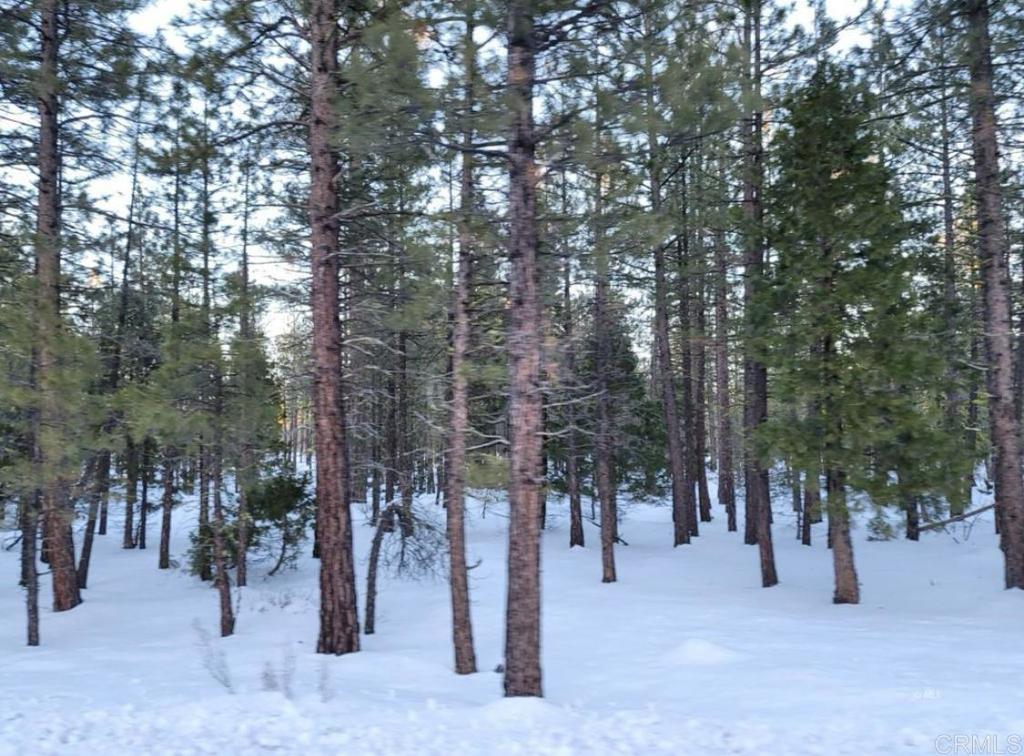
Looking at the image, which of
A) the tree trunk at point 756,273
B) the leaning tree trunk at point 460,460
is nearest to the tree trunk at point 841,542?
the tree trunk at point 756,273

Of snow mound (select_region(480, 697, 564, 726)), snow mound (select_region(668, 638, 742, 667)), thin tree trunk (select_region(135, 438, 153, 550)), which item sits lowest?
snow mound (select_region(668, 638, 742, 667))

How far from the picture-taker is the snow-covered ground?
480 centimetres

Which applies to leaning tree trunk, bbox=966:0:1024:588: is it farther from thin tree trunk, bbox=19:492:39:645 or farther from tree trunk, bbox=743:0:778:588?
thin tree trunk, bbox=19:492:39:645

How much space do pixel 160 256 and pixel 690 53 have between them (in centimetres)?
1221

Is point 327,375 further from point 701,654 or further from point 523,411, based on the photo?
point 701,654

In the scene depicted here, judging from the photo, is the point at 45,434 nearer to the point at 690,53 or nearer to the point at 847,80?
the point at 690,53

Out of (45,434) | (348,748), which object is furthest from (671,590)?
(45,434)

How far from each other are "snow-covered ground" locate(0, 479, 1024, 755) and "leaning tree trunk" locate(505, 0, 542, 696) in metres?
0.61

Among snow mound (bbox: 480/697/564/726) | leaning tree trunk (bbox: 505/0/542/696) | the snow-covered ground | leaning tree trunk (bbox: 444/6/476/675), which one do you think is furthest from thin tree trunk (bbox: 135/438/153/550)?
snow mound (bbox: 480/697/564/726)

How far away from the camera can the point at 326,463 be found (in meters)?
8.88

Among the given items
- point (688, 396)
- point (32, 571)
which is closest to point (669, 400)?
point (688, 396)

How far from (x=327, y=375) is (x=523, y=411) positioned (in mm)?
A: 3900

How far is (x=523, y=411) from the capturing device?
6.03 meters

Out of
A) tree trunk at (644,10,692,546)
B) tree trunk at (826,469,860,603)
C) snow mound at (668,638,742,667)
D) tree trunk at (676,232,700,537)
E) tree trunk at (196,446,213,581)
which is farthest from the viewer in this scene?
tree trunk at (676,232,700,537)
